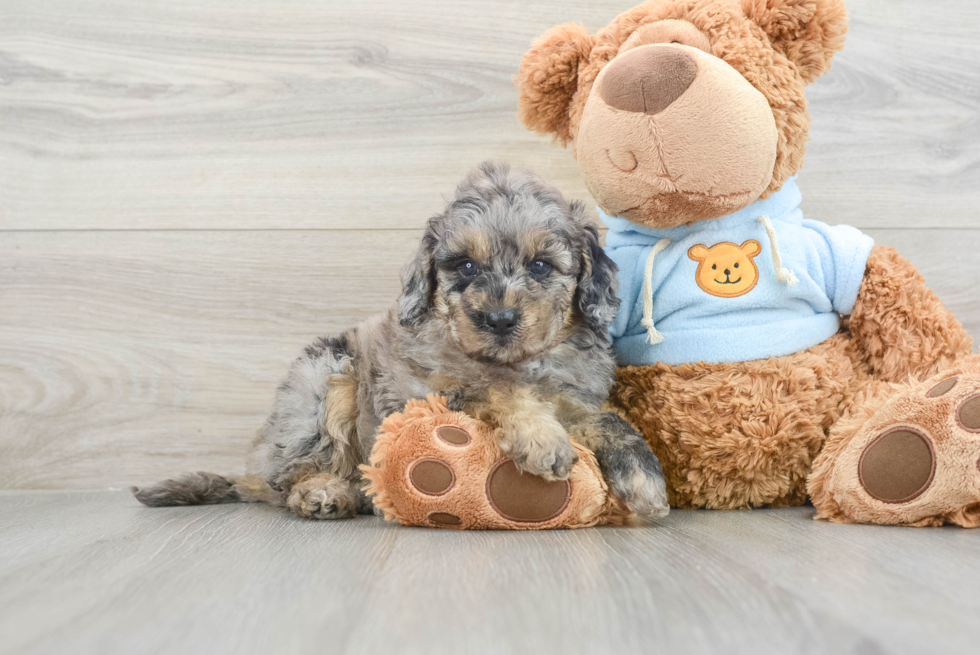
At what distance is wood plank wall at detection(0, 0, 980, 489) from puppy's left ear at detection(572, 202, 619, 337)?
0.78 meters

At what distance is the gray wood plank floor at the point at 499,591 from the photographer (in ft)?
3.14

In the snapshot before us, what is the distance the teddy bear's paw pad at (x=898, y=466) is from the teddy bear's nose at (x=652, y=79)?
0.88 meters

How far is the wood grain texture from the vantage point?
8.39 feet

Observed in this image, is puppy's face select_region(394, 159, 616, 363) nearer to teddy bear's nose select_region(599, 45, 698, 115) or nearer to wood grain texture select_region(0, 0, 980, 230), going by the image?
teddy bear's nose select_region(599, 45, 698, 115)

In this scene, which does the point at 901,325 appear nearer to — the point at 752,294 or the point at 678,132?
the point at 752,294

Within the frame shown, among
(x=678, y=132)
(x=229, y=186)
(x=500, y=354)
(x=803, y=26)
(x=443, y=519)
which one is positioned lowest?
(x=443, y=519)

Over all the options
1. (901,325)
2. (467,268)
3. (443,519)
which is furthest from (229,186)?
→ (901,325)

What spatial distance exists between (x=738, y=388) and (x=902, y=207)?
1210 mm

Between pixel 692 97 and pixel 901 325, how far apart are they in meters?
0.79

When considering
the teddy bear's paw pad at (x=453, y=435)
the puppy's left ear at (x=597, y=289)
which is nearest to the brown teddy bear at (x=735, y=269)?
the puppy's left ear at (x=597, y=289)

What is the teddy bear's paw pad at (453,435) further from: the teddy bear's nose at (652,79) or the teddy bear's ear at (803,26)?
the teddy bear's ear at (803,26)

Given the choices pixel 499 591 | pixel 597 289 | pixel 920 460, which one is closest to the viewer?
pixel 499 591

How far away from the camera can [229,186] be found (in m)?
2.62

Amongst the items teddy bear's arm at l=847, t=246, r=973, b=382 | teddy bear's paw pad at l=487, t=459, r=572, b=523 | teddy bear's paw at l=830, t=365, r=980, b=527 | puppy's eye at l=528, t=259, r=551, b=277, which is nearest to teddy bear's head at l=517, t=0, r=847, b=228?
puppy's eye at l=528, t=259, r=551, b=277
